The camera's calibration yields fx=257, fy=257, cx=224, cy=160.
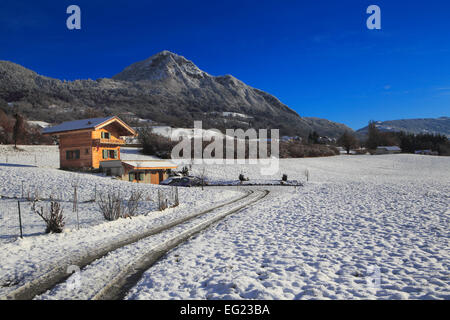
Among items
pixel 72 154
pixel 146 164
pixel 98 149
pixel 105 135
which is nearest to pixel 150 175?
pixel 146 164

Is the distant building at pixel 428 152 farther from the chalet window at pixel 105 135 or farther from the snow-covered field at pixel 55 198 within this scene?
the chalet window at pixel 105 135

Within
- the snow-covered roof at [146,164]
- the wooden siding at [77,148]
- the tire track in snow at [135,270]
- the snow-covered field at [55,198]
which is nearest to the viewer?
the tire track in snow at [135,270]

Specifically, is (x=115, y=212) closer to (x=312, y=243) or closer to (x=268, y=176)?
(x=312, y=243)

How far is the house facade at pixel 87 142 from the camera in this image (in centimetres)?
3036

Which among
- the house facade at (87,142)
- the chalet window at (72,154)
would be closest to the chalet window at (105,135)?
the house facade at (87,142)

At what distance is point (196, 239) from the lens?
365 inches

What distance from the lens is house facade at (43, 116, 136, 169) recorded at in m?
30.4

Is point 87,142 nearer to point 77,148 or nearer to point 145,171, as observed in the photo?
point 77,148

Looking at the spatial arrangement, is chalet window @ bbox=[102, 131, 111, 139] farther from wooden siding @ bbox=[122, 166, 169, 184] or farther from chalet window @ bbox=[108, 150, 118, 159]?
wooden siding @ bbox=[122, 166, 169, 184]

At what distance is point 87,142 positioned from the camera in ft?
100

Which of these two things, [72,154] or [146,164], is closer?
[72,154]

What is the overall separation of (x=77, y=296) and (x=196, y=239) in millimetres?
4602

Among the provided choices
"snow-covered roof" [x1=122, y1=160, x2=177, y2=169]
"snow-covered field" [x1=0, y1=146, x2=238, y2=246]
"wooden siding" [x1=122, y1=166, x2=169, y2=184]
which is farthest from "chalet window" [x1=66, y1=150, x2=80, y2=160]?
"snow-covered field" [x1=0, y1=146, x2=238, y2=246]

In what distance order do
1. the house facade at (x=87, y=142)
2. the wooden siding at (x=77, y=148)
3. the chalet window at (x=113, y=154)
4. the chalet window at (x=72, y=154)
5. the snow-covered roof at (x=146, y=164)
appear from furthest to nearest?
the chalet window at (x=113, y=154), the snow-covered roof at (x=146, y=164), the chalet window at (x=72, y=154), the wooden siding at (x=77, y=148), the house facade at (x=87, y=142)
